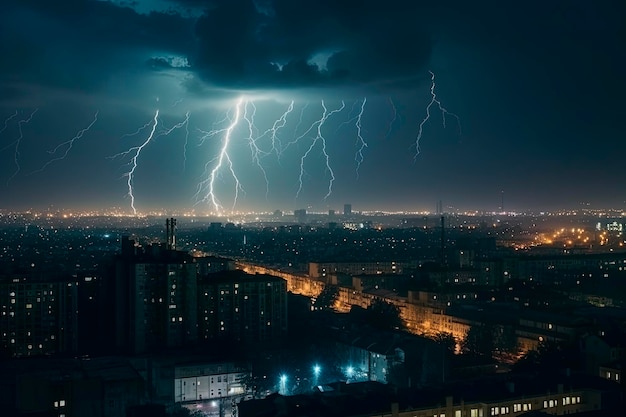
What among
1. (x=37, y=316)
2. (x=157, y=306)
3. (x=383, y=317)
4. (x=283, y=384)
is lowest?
(x=283, y=384)

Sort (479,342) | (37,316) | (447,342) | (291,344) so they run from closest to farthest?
(447,342) → (479,342) → (291,344) → (37,316)

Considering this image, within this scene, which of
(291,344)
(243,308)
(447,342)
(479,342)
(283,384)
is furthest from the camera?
(243,308)

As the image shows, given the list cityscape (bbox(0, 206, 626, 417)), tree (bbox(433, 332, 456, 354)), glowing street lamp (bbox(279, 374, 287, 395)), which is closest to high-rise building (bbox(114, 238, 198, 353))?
cityscape (bbox(0, 206, 626, 417))

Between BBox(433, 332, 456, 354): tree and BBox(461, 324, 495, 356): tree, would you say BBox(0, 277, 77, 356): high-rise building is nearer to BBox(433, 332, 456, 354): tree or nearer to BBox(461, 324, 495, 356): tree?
BBox(433, 332, 456, 354): tree

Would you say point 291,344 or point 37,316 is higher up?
point 37,316

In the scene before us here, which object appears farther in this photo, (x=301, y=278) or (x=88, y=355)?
(x=301, y=278)

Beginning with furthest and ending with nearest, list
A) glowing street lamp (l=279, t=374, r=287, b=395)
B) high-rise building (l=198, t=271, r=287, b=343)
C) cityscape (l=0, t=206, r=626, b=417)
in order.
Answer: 1. high-rise building (l=198, t=271, r=287, b=343)
2. glowing street lamp (l=279, t=374, r=287, b=395)
3. cityscape (l=0, t=206, r=626, b=417)

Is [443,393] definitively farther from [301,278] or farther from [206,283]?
[301,278]

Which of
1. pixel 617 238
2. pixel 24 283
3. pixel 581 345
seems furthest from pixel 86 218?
pixel 581 345

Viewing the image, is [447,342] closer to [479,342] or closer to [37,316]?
[479,342]

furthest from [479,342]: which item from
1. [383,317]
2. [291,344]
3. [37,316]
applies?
[37,316]

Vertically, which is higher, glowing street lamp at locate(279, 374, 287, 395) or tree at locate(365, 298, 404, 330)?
tree at locate(365, 298, 404, 330)
